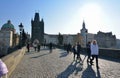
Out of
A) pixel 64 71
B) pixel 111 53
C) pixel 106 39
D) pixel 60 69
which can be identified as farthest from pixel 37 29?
pixel 64 71

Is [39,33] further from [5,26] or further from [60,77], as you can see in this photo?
[60,77]

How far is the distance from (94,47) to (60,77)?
591 centimetres

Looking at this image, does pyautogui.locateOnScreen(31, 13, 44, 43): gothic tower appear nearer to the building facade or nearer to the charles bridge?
the building facade

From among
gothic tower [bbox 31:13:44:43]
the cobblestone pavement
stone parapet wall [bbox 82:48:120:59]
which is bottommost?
the cobblestone pavement

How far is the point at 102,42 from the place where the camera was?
591 feet

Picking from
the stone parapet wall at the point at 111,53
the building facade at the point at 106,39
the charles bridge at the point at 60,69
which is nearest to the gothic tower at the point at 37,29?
the building facade at the point at 106,39

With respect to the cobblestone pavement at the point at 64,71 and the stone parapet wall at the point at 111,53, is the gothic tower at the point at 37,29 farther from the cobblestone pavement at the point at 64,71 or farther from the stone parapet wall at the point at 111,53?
the cobblestone pavement at the point at 64,71

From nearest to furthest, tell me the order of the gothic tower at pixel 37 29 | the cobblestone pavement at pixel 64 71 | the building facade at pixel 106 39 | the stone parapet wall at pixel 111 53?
the cobblestone pavement at pixel 64 71 < the stone parapet wall at pixel 111 53 < the gothic tower at pixel 37 29 < the building facade at pixel 106 39

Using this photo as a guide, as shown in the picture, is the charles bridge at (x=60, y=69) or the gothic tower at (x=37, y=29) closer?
the charles bridge at (x=60, y=69)

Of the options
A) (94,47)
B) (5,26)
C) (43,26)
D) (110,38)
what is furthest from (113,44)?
(94,47)

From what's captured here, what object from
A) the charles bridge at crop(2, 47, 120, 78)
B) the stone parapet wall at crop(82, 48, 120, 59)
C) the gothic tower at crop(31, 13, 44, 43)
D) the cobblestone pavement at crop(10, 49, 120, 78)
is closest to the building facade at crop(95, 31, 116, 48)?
the gothic tower at crop(31, 13, 44, 43)

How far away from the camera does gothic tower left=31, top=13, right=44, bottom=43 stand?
14388cm

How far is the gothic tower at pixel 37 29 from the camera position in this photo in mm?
143875

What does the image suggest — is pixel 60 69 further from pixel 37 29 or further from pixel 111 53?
pixel 37 29
